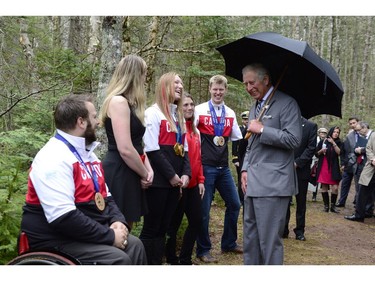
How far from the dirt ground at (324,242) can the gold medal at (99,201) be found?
2.42 meters

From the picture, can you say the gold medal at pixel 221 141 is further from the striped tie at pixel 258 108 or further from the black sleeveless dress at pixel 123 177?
the black sleeveless dress at pixel 123 177

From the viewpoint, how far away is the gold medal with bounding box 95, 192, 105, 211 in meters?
3.19

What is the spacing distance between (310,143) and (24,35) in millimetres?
7838

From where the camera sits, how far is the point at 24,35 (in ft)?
34.7

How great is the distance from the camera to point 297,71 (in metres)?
3.94

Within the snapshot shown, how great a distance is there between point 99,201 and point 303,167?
480 centimetres

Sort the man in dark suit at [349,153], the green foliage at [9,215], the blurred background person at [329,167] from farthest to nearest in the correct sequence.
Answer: the blurred background person at [329,167], the man in dark suit at [349,153], the green foliage at [9,215]

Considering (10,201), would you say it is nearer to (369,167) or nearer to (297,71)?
(297,71)

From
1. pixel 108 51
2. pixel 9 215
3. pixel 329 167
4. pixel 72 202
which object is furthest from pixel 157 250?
pixel 329 167

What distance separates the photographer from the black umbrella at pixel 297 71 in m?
3.71

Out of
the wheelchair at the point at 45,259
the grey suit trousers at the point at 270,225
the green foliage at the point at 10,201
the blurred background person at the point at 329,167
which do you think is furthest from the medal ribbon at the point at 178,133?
the blurred background person at the point at 329,167

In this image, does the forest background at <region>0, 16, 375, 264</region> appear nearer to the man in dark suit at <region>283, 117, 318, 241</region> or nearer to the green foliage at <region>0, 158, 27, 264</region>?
the green foliage at <region>0, 158, 27, 264</region>

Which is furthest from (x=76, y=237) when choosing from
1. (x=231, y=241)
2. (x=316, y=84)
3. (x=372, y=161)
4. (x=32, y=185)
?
(x=372, y=161)

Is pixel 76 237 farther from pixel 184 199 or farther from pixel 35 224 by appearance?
pixel 184 199
